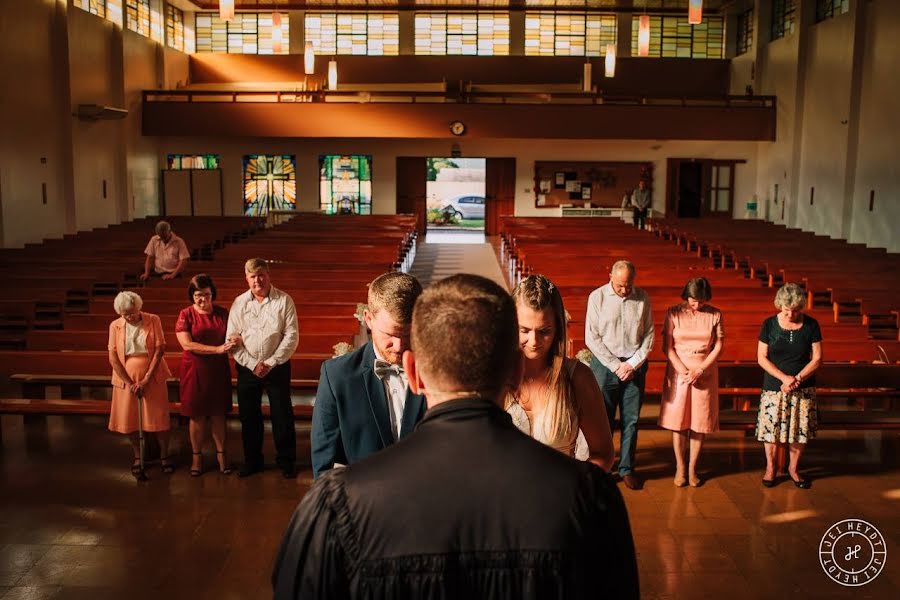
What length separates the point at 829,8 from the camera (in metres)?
17.2

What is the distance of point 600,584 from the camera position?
4.05 feet

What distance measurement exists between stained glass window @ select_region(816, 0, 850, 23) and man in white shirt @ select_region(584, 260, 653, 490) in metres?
14.0

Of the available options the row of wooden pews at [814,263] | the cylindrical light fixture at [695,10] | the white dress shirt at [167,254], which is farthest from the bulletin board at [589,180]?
the white dress shirt at [167,254]

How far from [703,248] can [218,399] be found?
1078 cm

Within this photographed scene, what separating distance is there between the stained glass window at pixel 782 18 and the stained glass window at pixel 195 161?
13710mm

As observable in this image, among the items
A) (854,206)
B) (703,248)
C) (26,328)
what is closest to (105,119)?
(26,328)

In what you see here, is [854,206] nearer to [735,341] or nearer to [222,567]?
[735,341]

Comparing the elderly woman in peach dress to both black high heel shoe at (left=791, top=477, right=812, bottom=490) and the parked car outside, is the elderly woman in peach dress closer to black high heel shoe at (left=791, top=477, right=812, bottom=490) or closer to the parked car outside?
black high heel shoe at (left=791, top=477, right=812, bottom=490)

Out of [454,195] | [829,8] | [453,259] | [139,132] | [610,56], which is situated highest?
[829,8]

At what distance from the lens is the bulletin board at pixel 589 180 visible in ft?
70.0

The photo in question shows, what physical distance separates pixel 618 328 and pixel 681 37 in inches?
754

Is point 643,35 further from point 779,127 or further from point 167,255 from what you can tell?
point 167,255

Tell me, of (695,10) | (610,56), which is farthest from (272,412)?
(610,56)

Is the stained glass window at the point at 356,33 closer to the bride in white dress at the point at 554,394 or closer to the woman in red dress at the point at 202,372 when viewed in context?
the woman in red dress at the point at 202,372
